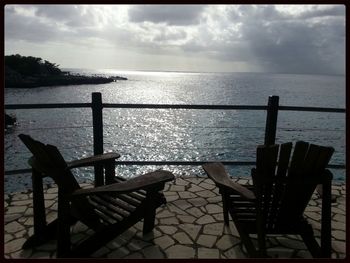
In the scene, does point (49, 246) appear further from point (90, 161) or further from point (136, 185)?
point (136, 185)

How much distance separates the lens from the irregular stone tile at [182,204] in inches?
167

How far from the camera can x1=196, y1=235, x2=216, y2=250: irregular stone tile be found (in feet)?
10.8

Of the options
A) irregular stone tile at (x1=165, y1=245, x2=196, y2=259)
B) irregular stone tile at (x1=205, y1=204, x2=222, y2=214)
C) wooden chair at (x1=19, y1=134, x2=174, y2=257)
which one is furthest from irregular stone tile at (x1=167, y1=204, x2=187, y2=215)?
irregular stone tile at (x1=165, y1=245, x2=196, y2=259)

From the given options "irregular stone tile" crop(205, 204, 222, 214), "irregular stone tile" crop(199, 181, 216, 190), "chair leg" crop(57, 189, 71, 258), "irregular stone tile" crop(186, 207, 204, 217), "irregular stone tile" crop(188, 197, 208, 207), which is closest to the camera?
"chair leg" crop(57, 189, 71, 258)

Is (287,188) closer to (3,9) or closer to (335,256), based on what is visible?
(335,256)

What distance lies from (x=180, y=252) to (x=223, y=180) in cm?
83

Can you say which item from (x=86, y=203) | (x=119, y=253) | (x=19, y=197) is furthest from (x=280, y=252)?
(x=19, y=197)

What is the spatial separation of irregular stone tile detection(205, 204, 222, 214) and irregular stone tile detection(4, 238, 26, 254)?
216 cm

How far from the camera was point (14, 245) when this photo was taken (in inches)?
129

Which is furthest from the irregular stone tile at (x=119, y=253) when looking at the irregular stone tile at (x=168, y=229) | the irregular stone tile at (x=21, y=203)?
the irregular stone tile at (x=21, y=203)

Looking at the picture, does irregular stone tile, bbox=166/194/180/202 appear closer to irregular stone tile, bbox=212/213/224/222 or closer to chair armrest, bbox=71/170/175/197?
irregular stone tile, bbox=212/213/224/222

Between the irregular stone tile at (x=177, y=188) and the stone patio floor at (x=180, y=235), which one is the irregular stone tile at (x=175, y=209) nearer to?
the stone patio floor at (x=180, y=235)

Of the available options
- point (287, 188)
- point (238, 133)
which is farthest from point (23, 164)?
point (287, 188)

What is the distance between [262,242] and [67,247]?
171cm
